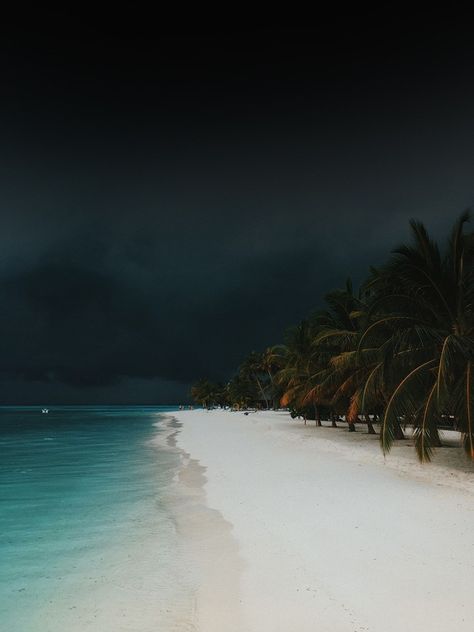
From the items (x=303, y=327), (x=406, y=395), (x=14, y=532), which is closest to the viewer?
(x=14, y=532)

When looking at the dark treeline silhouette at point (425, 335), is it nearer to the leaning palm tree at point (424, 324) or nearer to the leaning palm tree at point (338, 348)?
the leaning palm tree at point (424, 324)

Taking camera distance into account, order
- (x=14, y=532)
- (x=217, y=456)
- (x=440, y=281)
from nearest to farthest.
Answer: (x=14, y=532) < (x=440, y=281) < (x=217, y=456)

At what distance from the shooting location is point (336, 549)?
6.98 metres

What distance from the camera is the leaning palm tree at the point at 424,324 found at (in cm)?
1209

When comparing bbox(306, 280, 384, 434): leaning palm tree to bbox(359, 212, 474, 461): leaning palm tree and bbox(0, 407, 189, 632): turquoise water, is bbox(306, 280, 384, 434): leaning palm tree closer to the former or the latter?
bbox(359, 212, 474, 461): leaning palm tree

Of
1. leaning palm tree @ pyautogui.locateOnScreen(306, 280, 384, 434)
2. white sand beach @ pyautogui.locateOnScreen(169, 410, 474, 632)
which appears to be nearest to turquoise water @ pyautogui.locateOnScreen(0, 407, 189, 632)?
white sand beach @ pyautogui.locateOnScreen(169, 410, 474, 632)

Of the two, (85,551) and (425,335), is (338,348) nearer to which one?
(425,335)

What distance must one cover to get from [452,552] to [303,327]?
31.4m

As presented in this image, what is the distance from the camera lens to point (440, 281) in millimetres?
13109

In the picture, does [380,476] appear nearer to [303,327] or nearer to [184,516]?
[184,516]

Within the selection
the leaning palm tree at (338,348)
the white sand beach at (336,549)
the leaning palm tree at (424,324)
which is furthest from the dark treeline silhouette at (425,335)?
the leaning palm tree at (338,348)

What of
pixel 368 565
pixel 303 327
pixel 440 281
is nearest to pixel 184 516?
pixel 368 565

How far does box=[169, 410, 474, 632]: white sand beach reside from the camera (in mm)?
4973

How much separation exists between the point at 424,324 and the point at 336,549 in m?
8.68
